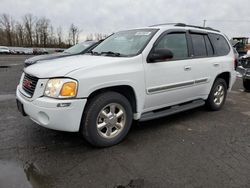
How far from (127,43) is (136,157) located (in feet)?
6.51

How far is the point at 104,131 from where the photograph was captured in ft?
11.2

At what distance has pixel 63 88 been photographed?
9.52 ft

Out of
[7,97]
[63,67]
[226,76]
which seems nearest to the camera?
[63,67]

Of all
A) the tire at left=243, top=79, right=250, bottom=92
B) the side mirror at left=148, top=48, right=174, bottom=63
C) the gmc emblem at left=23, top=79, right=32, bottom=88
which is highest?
the side mirror at left=148, top=48, right=174, bottom=63

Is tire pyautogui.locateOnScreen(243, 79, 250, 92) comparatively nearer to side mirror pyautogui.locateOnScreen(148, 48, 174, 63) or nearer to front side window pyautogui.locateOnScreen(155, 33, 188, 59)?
front side window pyautogui.locateOnScreen(155, 33, 188, 59)

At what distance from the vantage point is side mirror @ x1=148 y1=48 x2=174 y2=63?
141 inches

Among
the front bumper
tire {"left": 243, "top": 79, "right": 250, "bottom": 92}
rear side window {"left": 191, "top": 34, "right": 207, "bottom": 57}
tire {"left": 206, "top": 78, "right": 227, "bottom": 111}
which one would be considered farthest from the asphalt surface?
tire {"left": 243, "top": 79, "right": 250, "bottom": 92}

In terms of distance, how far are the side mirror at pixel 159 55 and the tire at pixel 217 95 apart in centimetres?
204

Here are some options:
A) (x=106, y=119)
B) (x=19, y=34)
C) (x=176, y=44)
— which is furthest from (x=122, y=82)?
(x=19, y=34)

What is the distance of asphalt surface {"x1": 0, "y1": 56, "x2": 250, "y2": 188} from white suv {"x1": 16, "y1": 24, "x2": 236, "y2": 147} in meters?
0.35

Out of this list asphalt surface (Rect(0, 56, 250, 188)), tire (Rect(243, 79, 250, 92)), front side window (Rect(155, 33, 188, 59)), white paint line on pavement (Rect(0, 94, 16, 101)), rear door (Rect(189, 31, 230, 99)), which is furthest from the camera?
tire (Rect(243, 79, 250, 92))

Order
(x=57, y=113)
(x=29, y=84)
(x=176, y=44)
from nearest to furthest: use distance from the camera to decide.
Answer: (x=57, y=113)
(x=29, y=84)
(x=176, y=44)

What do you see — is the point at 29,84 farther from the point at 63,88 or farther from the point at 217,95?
the point at 217,95

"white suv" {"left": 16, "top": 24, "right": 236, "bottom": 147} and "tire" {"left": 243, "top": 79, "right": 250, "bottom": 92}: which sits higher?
"white suv" {"left": 16, "top": 24, "right": 236, "bottom": 147}
